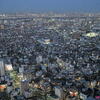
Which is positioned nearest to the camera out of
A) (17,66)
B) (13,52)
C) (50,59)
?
(17,66)

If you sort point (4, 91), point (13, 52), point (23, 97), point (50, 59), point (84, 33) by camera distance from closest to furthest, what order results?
point (23, 97), point (4, 91), point (50, 59), point (13, 52), point (84, 33)

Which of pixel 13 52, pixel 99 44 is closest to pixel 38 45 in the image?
pixel 13 52

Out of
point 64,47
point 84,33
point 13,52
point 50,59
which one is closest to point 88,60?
point 50,59

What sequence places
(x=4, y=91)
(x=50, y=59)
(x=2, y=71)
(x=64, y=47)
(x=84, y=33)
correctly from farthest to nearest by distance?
(x=84, y=33) → (x=64, y=47) → (x=50, y=59) → (x=2, y=71) → (x=4, y=91)

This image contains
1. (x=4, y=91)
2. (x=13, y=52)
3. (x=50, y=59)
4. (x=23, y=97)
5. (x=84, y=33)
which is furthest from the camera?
(x=84, y=33)

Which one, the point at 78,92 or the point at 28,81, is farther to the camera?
the point at 28,81

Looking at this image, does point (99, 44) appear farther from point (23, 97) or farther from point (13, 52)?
point (23, 97)

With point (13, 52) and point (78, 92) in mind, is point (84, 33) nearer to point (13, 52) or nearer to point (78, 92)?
point (13, 52)

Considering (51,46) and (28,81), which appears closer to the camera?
(28,81)
